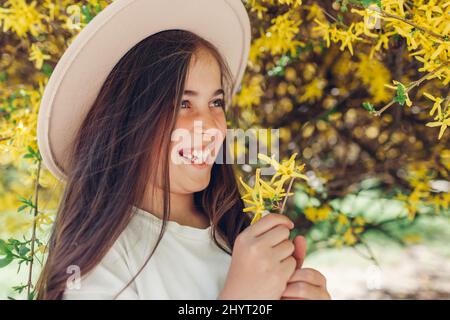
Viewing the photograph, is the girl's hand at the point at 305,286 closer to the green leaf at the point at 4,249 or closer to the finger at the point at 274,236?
the finger at the point at 274,236

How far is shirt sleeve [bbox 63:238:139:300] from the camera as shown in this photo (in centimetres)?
100

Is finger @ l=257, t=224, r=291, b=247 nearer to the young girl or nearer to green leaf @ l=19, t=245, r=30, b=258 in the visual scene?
the young girl

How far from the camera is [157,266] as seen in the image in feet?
3.56

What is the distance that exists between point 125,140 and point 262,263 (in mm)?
374

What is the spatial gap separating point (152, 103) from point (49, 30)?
0.81m

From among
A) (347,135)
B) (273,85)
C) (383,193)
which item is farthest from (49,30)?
(383,193)

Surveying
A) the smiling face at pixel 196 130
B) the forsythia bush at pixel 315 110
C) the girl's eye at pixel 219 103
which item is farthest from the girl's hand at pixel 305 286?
the forsythia bush at pixel 315 110

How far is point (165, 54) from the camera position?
1.19 metres

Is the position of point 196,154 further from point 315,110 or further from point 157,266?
point 315,110

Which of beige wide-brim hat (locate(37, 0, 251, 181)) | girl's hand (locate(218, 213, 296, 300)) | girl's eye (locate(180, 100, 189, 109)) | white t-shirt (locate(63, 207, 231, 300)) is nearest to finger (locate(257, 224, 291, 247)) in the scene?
girl's hand (locate(218, 213, 296, 300))

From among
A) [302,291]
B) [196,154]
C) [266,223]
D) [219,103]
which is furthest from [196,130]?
[302,291]

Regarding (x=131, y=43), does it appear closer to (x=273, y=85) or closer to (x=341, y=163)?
(x=273, y=85)

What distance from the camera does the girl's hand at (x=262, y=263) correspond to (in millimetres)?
974

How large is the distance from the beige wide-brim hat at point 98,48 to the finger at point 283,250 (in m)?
0.47
